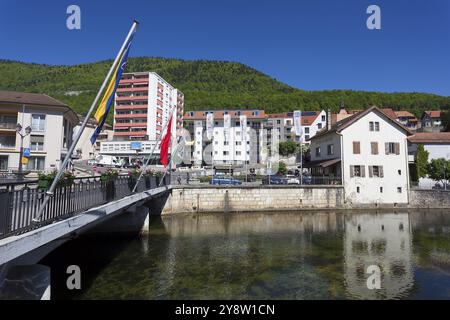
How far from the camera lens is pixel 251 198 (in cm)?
3441

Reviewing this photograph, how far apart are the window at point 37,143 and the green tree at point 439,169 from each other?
53.8m

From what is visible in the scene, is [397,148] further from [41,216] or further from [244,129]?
[244,129]

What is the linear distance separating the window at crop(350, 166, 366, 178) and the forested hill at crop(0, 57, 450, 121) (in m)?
82.4

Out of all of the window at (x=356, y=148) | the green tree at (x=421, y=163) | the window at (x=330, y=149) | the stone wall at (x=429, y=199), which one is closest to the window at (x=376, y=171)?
A: the window at (x=356, y=148)

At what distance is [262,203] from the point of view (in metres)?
34.6

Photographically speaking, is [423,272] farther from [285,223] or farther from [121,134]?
[121,134]

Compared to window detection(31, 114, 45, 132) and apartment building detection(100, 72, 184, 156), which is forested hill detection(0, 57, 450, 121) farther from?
window detection(31, 114, 45, 132)

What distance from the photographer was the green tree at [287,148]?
261ft

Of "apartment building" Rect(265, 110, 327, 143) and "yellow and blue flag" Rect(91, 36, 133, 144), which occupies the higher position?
"apartment building" Rect(265, 110, 327, 143)

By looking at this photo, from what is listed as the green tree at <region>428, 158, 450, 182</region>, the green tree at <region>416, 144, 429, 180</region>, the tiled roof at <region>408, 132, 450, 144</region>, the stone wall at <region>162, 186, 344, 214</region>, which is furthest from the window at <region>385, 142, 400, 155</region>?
the stone wall at <region>162, 186, 344, 214</region>

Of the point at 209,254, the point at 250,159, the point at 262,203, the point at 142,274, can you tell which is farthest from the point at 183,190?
the point at 250,159

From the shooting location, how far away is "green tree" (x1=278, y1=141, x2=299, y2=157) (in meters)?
79.7

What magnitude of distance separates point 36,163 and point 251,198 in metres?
29.1

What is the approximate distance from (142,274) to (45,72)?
18547 centimetres
